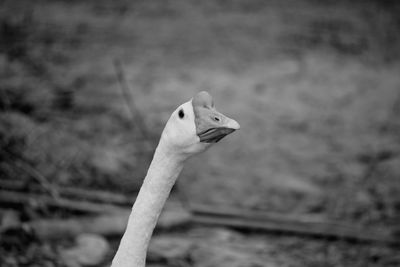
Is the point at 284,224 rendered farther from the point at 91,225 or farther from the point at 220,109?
the point at 220,109

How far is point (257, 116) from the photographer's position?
6.78 meters

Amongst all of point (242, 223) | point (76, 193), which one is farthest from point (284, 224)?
point (76, 193)

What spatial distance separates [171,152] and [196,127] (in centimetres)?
19

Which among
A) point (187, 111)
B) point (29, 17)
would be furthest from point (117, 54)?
point (187, 111)

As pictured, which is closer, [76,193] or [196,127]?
[196,127]

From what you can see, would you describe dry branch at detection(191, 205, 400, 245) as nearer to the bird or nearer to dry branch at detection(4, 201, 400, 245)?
dry branch at detection(4, 201, 400, 245)

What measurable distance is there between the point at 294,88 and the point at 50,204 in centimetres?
382

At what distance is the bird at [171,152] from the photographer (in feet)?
8.55

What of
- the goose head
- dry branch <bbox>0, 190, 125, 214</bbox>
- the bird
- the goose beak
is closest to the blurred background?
dry branch <bbox>0, 190, 125, 214</bbox>

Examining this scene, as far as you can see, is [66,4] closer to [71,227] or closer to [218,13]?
[218,13]

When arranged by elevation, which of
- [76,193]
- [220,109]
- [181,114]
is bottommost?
[181,114]

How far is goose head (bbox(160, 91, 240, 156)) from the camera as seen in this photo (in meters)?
2.59

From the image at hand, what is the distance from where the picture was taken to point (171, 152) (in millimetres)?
2717

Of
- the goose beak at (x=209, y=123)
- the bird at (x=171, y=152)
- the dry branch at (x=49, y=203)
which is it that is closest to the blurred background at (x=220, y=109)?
the dry branch at (x=49, y=203)
